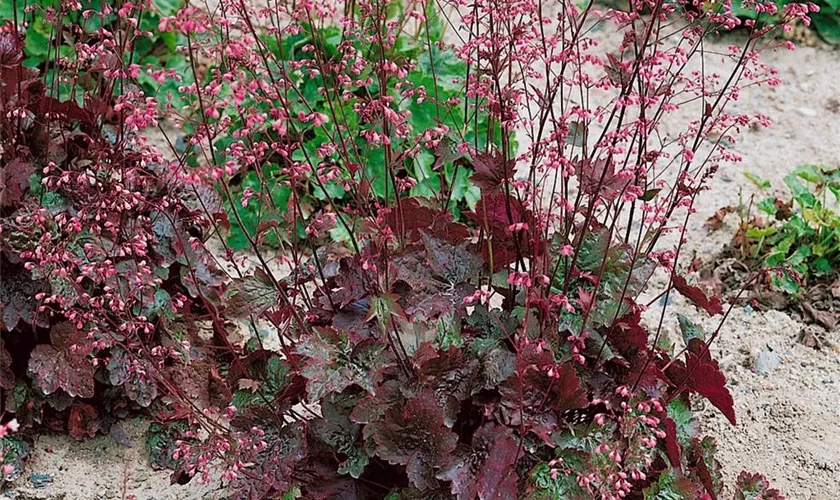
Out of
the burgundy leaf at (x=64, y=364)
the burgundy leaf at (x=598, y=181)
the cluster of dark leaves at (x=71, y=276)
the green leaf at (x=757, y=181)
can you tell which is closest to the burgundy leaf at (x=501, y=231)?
the burgundy leaf at (x=598, y=181)

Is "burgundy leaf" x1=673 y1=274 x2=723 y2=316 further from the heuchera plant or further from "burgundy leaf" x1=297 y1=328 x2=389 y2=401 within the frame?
"burgundy leaf" x1=297 y1=328 x2=389 y2=401

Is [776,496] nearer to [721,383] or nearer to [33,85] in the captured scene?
[721,383]

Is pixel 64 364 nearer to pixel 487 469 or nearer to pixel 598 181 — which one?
pixel 487 469

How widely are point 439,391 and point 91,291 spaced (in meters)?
1.25

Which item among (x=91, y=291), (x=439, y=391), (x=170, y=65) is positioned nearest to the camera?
(x=439, y=391)

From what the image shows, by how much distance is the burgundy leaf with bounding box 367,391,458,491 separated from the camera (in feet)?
6.92

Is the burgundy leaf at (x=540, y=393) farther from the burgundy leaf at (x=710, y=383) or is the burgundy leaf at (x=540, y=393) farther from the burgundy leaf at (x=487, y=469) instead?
the burgundy leaf at (x=710, y=383)

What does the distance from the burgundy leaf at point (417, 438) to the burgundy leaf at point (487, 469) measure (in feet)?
0.12

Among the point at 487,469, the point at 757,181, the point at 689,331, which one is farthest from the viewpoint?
the point at 757,181

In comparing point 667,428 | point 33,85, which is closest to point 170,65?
point 33,85

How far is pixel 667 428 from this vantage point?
2.34m

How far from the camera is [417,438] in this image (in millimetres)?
2145

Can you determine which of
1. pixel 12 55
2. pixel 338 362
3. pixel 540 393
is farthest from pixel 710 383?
pixel 12 55

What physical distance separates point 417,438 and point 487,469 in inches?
6.6
